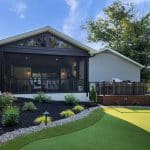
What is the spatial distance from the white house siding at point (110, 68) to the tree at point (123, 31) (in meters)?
5.34

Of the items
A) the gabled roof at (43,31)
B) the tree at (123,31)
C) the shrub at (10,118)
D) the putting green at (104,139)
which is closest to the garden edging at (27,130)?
the shrub at (10,118)

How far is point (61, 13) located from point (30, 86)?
421 inches

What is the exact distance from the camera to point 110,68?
2655 cm

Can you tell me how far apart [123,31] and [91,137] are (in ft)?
88.3

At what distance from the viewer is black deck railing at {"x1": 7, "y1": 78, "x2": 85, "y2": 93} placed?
21.3m

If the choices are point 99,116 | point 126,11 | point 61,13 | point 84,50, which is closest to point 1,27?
point 61,13

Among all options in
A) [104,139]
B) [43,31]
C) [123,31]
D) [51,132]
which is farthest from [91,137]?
[123,31]

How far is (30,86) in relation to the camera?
2153 cm

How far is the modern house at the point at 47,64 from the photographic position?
2108 centimetres

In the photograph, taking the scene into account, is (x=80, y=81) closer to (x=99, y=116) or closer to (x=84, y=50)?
(x=84, y=50)

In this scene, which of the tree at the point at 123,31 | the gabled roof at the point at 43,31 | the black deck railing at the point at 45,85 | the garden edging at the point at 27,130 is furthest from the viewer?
the tree at the point at 123,31

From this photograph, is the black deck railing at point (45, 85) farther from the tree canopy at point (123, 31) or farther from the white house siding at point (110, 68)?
the tree canopy at point (123, 31)

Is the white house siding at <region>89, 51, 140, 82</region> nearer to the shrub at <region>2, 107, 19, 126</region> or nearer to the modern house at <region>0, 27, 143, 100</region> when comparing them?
the modern house at <region>0, 27, 143, 100</region>

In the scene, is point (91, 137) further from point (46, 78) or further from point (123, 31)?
point (123, 31)
